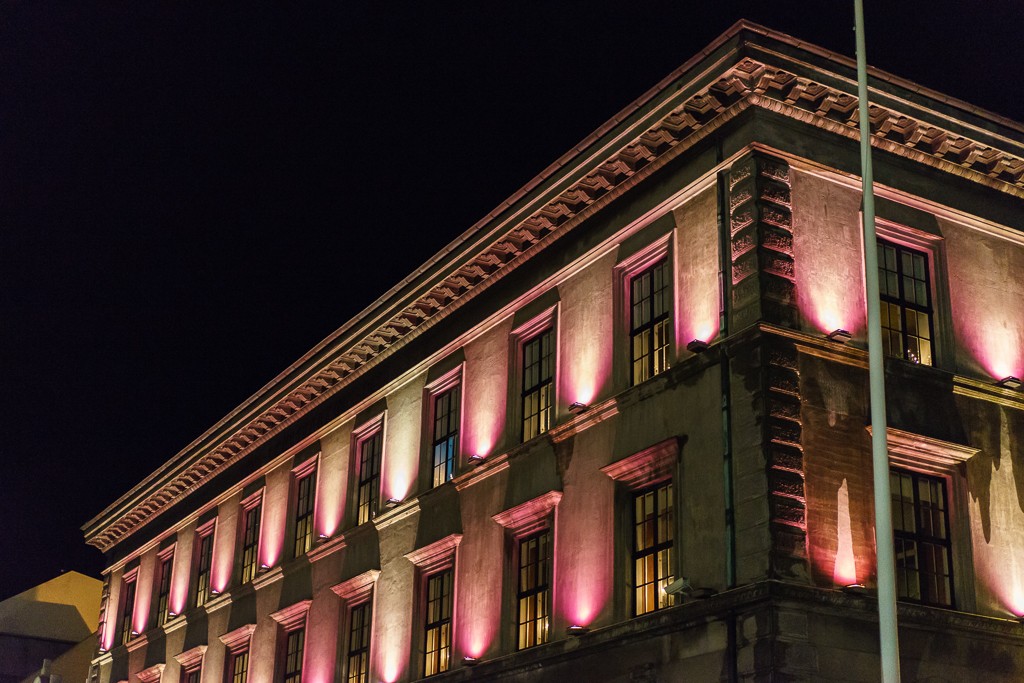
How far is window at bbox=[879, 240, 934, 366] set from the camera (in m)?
23.8

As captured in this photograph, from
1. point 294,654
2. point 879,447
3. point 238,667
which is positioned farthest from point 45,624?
point 879,447

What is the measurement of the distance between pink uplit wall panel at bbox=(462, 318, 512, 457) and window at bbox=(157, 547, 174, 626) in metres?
20.4

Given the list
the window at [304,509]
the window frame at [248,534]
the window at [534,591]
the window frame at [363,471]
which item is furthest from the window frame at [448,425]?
the window frame at [248,534]

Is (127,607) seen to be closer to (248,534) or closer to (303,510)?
(248,534)

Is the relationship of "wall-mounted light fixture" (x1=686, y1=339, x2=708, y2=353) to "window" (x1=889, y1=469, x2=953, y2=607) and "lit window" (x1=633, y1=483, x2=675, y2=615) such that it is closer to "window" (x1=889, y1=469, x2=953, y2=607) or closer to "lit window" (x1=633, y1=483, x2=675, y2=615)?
"lit window" (x1=633, y1=483, x2=675, y2=615)

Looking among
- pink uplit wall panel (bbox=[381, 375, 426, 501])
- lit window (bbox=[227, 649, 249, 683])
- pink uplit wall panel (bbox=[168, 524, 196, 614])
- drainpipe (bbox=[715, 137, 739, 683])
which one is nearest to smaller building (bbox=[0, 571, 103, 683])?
pink uplit wall panel (bbox=[168, 524, 196, 614])

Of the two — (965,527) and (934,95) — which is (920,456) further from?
(934,95)

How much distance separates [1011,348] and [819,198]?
4.87 m

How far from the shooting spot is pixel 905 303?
24141mm

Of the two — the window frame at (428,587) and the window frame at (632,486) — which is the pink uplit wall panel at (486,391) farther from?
the window frame at (632,486)

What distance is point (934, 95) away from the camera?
24.9 m

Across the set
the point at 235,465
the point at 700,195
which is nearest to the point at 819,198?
the point at 700,195

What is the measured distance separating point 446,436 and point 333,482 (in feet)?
20.3

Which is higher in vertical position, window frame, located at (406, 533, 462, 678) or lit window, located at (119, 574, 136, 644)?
lit window, located at (119, 574, 136, 644)
